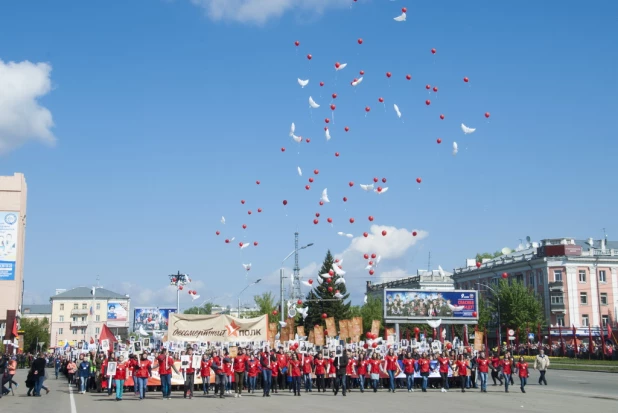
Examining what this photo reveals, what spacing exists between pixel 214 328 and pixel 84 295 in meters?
131

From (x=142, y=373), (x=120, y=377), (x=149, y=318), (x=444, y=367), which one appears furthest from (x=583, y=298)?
(x=120, y=377)

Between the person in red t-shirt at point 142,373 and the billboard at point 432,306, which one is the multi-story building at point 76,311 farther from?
the person in red t-shirt at point 142,373

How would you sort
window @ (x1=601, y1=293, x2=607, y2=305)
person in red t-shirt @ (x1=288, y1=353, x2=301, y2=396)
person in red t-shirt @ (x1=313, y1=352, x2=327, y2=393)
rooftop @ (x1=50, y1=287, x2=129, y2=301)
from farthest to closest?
rooftop @ (x1=50, y1=287, x2=129, y2=301) < window @ (x1=601, y1=293, x2=607, y2=305) < person in red t-shirt @ (x1=313, y1=352, x2=327, y2=393) < person in red t-shirt @ (x1=288, y1=353, x2=301, y2=396)

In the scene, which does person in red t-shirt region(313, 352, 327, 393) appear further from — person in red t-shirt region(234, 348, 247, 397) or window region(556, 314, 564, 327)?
window region(556, 314, 564, 327)

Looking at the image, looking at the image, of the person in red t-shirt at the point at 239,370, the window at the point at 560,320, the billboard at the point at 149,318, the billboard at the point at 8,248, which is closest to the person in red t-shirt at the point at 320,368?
the person in red t-shirt at the point at 239,370

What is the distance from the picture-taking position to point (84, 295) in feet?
504

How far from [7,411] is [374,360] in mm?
13854

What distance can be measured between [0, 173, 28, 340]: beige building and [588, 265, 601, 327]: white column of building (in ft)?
212

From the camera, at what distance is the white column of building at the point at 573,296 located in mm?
81812

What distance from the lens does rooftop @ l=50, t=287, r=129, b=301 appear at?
153125 millimetres

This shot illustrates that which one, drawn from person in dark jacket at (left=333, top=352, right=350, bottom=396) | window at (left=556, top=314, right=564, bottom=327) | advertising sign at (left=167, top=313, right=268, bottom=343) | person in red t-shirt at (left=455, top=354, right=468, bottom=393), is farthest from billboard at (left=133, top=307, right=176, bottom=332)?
window at (left=556, top=314, right=564, bottom=327)

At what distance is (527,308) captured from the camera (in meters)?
78.4

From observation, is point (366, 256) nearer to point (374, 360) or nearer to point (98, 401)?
point (374, 360)

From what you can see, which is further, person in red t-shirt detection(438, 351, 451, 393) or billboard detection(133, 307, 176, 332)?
billboard detection(133, 307, 176, 332)
